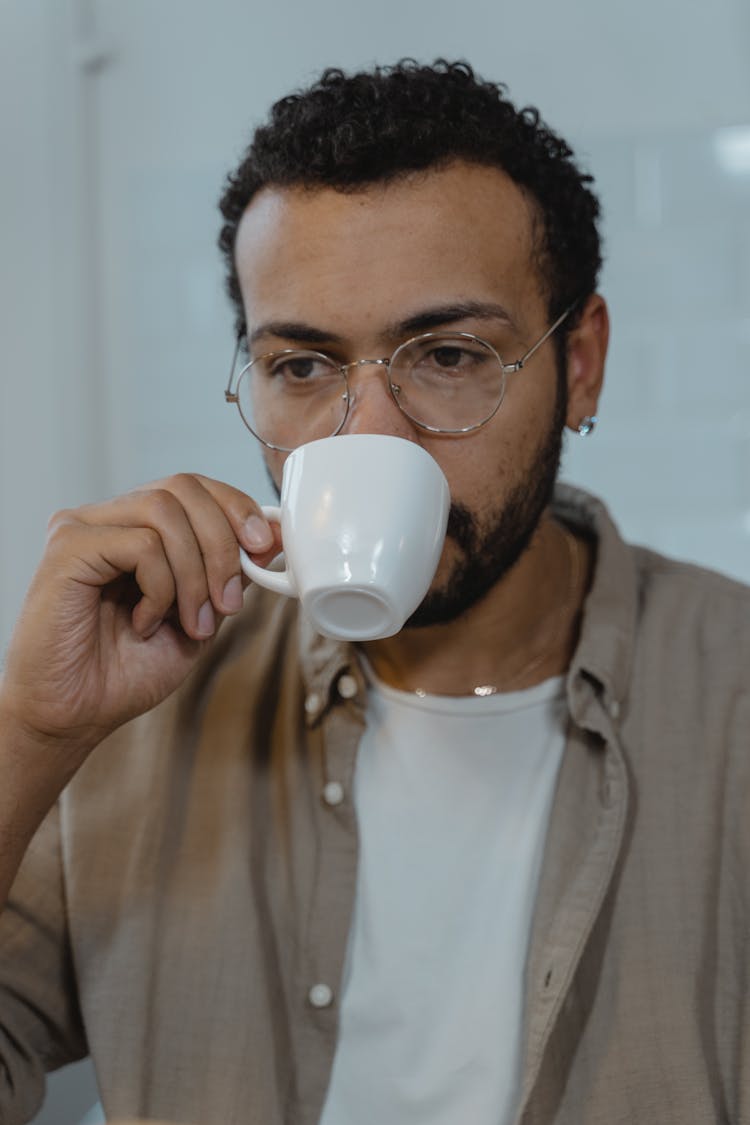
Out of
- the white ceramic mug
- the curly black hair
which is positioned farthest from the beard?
the white ceramic mug

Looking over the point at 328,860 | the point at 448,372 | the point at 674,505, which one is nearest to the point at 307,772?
the point at 328,860

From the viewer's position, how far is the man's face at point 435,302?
3.84 ft

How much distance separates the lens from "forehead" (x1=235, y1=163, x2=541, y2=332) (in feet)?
3.84

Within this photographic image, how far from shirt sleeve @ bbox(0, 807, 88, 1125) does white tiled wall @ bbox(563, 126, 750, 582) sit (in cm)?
134

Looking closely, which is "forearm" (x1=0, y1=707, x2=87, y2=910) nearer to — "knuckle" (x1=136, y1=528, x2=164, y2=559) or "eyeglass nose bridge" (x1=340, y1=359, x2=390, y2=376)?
"knuckle" (x1=136, y1=528, x2=164, y2=559)

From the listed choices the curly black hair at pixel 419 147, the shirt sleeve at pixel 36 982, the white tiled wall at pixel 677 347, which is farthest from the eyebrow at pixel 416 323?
the white tiled wall at pixel 677 347

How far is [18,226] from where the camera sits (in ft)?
7.89

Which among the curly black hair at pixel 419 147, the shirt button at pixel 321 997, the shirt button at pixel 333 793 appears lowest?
the shirt button at pixel 321 997

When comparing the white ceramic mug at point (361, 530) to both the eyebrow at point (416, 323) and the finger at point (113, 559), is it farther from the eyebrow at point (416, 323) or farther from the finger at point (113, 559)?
the eyebrow at point (416, 323)

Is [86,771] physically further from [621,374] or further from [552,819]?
[621,374]

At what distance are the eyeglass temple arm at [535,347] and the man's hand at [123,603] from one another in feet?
1.18

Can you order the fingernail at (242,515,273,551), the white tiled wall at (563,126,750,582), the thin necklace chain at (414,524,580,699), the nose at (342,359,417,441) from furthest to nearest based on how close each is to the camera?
the white tiled wall at (563,126,750,582) < the thin necklace chain at (414,524,580,699) < the nose at (342,359,417,441) < the fingernail at (242,515,273,551)

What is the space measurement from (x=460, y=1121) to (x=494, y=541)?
579mm

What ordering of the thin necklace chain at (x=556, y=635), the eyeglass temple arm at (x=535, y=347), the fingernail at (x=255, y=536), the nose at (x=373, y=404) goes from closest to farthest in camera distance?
the fingernail at (x=255, y=536) < the nose at (x=373, y=404) < the eyeglass temple arm at (x=535, y=347) < the thin necklace chain at (x=556, y=635)
